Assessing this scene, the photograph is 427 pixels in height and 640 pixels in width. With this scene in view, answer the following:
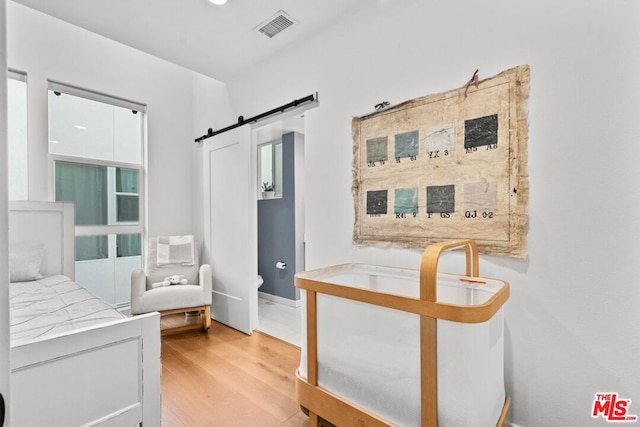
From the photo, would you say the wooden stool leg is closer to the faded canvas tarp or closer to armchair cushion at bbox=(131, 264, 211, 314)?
armchair cushion at bbox=(131, 264, 211, 314)

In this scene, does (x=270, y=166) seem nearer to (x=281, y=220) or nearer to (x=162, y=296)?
(x=281, y=220)

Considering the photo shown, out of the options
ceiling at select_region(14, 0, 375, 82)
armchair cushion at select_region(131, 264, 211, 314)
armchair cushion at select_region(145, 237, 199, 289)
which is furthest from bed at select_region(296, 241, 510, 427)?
armchair cushion at select_region(145, 237, 199, 289)

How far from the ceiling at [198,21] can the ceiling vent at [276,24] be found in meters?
0.03

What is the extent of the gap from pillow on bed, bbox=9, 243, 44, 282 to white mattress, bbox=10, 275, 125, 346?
0.19 meters

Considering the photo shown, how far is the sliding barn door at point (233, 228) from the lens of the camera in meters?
2.96

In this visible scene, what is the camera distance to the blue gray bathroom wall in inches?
150

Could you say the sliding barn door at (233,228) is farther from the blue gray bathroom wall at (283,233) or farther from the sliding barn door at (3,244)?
the sliding barn door at (3,244)

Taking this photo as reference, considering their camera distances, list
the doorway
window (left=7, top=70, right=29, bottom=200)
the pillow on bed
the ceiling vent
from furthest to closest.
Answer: the doorway → window (left=7, top=70, right=29, bottom=200) → the pillow on bed → the ceiling vent

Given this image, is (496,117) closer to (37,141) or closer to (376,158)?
(376,158)

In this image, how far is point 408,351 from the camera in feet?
3.69

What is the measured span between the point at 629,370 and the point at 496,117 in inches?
49.0

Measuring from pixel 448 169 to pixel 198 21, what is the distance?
2099mm

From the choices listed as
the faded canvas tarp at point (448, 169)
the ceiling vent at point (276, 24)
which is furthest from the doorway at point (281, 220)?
the faded canvas tarp at point (448, 169)

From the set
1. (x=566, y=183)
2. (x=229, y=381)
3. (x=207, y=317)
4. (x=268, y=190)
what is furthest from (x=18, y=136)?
(x=566, y=183)
